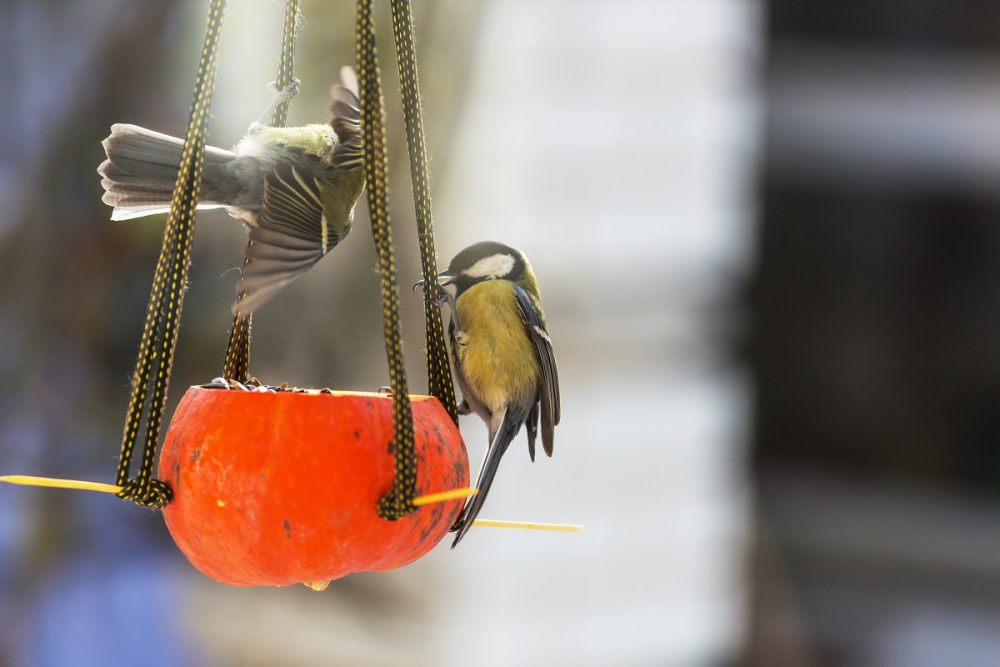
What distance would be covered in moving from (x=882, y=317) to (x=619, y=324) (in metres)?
1.74

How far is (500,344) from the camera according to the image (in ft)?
5.17

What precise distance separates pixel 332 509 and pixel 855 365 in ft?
12.3

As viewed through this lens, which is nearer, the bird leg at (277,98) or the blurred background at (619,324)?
the bird leg at (277,98)

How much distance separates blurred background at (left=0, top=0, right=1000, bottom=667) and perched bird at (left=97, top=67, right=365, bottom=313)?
1.21 meters

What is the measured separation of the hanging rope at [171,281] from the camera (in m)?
1.09

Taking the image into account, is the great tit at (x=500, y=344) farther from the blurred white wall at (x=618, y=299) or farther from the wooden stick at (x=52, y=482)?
the blurred white wall at (x=618, y=299)

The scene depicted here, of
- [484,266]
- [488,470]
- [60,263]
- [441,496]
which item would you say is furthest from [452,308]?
[60,263]

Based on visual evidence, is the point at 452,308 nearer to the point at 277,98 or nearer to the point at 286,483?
the point at 277,98

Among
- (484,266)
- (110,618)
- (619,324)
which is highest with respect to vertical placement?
(484,266)

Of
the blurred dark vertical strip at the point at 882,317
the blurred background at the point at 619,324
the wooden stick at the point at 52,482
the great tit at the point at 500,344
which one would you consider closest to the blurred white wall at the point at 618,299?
the blurred background at the point at 619,324

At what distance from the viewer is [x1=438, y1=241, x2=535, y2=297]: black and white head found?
156cm

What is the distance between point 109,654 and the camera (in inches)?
110

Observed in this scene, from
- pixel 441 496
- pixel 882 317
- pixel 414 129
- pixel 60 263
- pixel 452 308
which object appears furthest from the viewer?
pixel 882 317


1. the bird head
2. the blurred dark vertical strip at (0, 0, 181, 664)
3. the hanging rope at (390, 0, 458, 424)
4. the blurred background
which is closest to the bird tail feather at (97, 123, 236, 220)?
the hanging rope at (390, 0, 458, 424)
